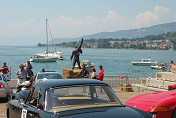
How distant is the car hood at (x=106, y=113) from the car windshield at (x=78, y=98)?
11.8 inches

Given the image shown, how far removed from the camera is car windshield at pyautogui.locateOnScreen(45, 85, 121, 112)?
5434 millimetres

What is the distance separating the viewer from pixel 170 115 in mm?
7387

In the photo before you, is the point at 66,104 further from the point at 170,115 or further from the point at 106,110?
the point at 170,115

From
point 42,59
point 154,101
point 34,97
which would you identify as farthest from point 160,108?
point 42,59

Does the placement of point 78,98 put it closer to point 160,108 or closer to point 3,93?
point 160,108

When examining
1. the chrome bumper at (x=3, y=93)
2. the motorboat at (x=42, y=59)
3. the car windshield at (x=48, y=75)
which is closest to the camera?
the chrome bumper at (x=3, y=93)

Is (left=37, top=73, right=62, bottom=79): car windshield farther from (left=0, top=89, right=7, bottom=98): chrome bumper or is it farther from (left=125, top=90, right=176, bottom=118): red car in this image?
(left=125, top=90, right=176, bottom=118): red car

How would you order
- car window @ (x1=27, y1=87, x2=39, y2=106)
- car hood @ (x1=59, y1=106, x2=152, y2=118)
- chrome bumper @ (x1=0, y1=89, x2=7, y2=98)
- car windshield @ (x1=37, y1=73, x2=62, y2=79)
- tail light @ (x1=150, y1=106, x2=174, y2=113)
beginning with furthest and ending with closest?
car windshield @ (x1=37, y1=73, x2=62, y2=79)
chrome bumper @ (x1=0, y1=89, x2=7, y2=98)
tail light @ (x1=150, y1=106, x2=174, y2=113)
car window @ (x1=27, y1=87, x2=39, y2=106)
car hood @ (x1=59, y1=106, x2=152, y2=118)

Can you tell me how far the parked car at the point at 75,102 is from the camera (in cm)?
504

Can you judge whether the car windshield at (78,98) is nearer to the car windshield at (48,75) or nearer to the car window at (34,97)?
the car window at (34,97)

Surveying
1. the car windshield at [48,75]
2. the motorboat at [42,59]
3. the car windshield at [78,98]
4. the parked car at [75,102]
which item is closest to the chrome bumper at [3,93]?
the car windshield at [48,75]

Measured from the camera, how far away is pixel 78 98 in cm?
580

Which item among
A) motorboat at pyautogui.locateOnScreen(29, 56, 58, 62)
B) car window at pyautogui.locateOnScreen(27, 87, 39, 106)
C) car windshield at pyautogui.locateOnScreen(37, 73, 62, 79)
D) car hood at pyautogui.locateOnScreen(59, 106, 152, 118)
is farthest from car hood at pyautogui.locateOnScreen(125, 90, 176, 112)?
motorboat at pyautogui.locateOnScreen(29, 56, 58, 62)

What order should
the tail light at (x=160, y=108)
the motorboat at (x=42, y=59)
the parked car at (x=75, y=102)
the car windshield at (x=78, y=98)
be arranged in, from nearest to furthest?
1. the parked car at (x=75, y=102)
2. the car windshield at (x=78, y=98)
3. the tail light at (x=160, y=108)
4. the motorboat at (x=42, y=59)
